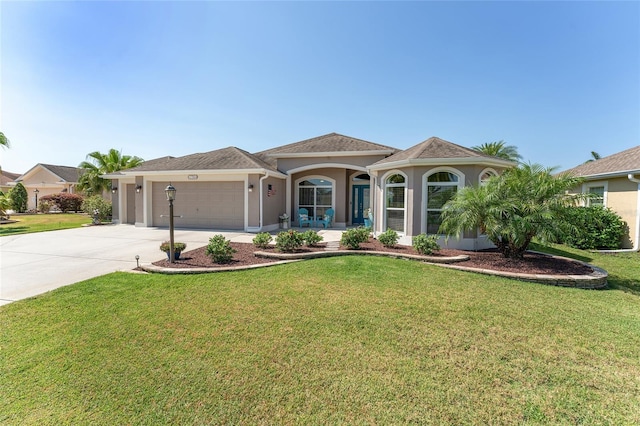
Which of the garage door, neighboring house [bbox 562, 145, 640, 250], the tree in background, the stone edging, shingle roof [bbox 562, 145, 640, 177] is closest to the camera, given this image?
the stone edging

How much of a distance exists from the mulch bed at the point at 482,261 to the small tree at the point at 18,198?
29.9 metres

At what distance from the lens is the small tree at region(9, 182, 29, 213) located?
25484mm

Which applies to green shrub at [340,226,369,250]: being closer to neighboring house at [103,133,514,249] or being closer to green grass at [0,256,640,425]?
neighboring house at [103,133,514,249]

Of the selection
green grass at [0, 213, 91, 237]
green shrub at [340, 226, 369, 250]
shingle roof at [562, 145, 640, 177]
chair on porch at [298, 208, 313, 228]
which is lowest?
green grass at [0, 213, 91, 237]

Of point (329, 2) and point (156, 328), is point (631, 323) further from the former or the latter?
point (329, 2)

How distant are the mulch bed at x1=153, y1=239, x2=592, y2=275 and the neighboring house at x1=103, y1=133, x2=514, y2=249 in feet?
4.59

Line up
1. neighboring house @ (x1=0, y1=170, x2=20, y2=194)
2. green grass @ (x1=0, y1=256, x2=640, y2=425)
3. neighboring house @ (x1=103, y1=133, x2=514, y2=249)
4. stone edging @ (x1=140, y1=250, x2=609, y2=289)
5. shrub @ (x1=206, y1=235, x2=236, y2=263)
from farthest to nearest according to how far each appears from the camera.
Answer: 1. neighboring house @ (x1=0, y1=170, x2=20, y2=194)
2. neighboring house @ (x1=103, y1=133, x2=514, y2=249)
3. shrub @ (x1=206, y1=235, x2=236, y2=263)
4. stone edging @ (x1=140, y1=250, x2=609, y2=289)
5. green grass @ (x1=0, y1=256, x2=640, y2=425)

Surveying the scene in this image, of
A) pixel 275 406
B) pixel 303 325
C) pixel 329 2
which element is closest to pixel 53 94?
pixel 329 2

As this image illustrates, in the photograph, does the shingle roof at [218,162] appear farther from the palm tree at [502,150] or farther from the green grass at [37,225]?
the palm tree at [502,150]

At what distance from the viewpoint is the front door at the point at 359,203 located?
16.3 metres

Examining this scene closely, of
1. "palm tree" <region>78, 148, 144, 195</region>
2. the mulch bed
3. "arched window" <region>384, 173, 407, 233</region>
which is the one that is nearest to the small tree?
"palm tree" <region>78, 148, 144, 195</region>

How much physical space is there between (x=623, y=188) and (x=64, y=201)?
138ft

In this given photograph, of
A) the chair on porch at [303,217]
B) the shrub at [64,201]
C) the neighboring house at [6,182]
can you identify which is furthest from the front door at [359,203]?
the neighboring house at [6,182]

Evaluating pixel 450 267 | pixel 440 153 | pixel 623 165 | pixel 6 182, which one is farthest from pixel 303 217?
pixel 6 182
